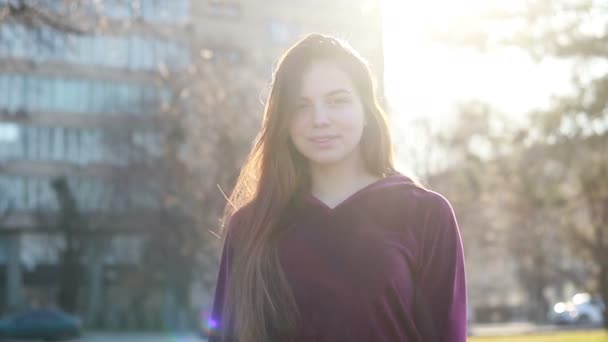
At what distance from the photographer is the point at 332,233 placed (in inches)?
139

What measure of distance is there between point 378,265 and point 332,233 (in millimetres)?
195

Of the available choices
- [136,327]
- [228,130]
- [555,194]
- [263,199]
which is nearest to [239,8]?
[136,327]

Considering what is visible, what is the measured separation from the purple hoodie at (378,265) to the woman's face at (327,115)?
161 mm

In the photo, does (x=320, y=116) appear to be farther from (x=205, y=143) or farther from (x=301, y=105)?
(x=205, y=143)

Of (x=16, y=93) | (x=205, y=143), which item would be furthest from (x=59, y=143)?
(x=205, y=143)

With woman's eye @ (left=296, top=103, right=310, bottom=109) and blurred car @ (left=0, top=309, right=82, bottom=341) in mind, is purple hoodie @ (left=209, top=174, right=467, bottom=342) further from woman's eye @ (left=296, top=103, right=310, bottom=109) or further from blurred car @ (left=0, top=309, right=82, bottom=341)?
blurred car @ (left=0, top=309, right=82, bottom=341)

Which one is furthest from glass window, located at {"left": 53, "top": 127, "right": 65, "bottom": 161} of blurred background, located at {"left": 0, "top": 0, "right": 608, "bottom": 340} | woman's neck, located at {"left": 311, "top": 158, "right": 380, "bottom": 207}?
woman's neck, located at {"left": 311, "top": 158, "right": 380, "bottom": 207}

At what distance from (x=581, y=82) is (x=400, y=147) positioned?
3118cm

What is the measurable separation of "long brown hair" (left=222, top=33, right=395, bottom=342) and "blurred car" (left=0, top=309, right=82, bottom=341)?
37207 millimetres

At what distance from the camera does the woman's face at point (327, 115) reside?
11.8ft

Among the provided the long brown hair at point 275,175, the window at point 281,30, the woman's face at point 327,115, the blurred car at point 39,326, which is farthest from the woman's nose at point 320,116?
the window at point 281,30

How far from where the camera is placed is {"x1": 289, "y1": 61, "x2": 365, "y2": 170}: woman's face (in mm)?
3611

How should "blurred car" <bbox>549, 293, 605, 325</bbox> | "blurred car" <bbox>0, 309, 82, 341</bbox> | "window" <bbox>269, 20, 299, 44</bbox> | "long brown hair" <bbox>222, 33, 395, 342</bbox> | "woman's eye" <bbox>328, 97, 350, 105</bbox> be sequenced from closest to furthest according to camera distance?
"long brown hair" <bbox>222, 33, 395, 342</bbox>, "woman's eye" <bbox>328, 97, 350, 105</bbox>, "blurred car" <bbox>0, 309, 82, 341</bbox>, "blurred car" <bbox>549, 293, 605, 325</bbox>, "window" <bbox>269, 20, 299, 44</bbox>

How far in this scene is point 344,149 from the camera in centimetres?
362
